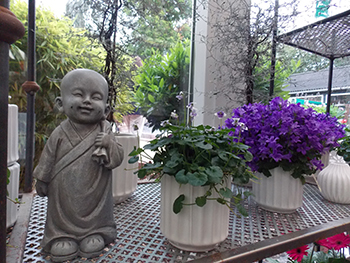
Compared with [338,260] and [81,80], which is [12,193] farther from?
[338,260]

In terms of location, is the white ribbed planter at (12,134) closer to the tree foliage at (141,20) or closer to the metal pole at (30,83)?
the metal pole at (30,83)

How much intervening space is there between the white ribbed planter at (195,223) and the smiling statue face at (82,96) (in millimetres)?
274

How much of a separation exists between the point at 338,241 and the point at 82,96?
87 cm

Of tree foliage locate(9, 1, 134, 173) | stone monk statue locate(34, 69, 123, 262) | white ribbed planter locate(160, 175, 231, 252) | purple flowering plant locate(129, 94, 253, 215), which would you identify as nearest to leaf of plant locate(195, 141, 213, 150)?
purple flowering plant locate(129, 94, 253, 215)

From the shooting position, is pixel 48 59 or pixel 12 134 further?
pixel 48 59

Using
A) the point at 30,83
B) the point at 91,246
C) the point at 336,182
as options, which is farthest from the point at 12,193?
the point at 336,182

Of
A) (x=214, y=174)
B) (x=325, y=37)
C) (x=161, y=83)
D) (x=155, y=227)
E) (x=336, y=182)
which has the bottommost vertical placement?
(x=155, y=227)

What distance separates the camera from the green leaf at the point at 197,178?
0.56 metres

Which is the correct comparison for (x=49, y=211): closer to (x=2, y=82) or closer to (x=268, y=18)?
(x=2, y=82)

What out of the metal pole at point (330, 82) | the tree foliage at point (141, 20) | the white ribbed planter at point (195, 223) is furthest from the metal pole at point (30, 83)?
the metal pole at point (330, 82)

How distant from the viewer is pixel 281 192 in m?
0.88

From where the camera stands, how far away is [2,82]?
385 millimetres

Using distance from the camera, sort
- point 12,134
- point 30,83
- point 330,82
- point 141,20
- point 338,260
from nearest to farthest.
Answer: point 12,134 → point 338,260 → point 30,83 → point 141,20 → point 330,82

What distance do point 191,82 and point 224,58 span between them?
0.27m
